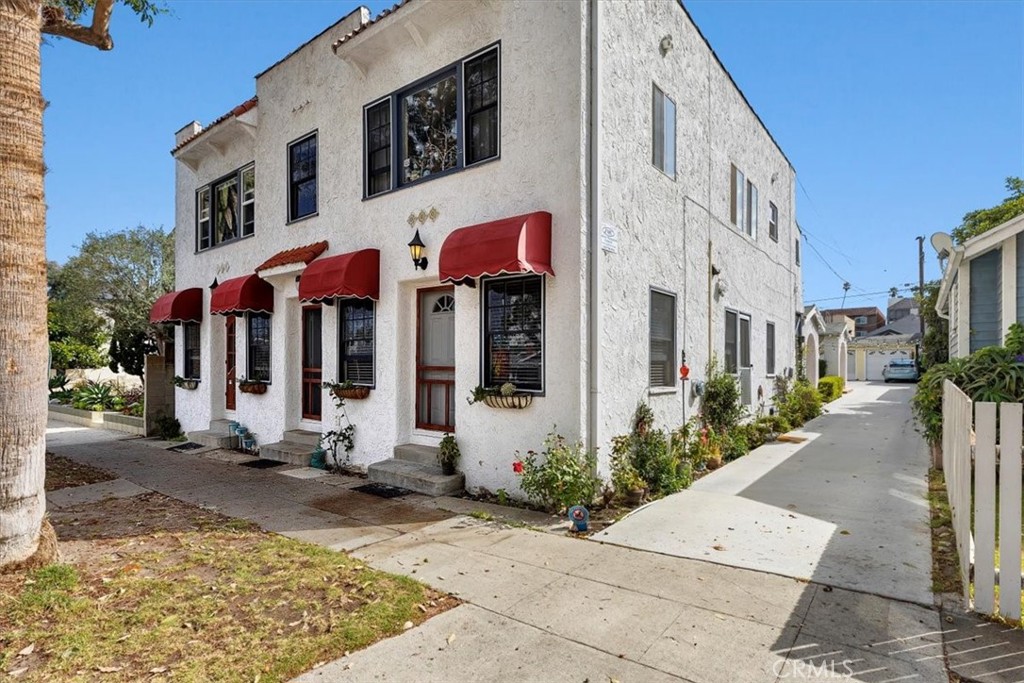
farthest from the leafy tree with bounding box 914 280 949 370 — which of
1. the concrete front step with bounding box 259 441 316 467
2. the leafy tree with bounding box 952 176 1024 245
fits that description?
the concrete front step with bounding box 259 441 316 467

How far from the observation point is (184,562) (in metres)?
5.04

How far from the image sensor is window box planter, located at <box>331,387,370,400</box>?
887 cm

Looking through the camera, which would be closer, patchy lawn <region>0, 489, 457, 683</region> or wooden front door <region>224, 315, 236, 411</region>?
patchy lawn <region>0, 489, 457, 683</region>

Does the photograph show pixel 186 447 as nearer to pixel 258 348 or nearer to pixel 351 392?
pixel 258 348

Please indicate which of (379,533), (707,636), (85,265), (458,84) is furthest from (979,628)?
(85,265)

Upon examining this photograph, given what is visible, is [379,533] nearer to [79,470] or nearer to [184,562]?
[184,562]

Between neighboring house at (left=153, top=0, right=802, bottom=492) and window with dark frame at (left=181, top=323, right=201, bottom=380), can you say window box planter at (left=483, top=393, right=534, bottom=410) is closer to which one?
neighboring house at (left=153, top=0, right=802, bottom=492)

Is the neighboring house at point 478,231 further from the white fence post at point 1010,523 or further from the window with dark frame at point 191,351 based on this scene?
the white fence post at point 1010,523

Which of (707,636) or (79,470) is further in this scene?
(79,470)

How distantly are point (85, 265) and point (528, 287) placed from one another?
901 inches

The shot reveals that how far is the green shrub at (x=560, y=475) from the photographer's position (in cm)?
614

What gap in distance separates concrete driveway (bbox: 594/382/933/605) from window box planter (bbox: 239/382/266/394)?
7.85 metres

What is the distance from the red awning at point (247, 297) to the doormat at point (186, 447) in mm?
3001

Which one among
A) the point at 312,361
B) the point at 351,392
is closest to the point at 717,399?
the point at 351,392
